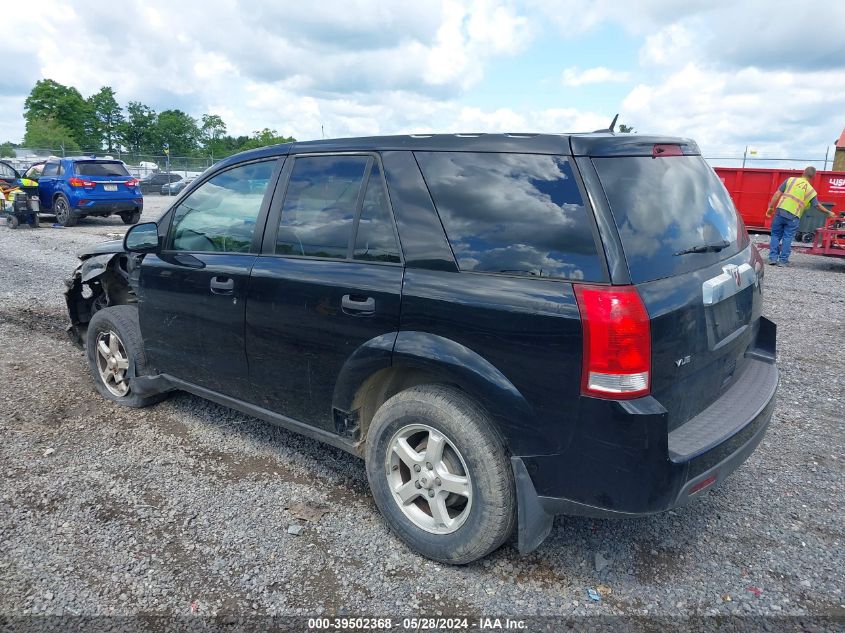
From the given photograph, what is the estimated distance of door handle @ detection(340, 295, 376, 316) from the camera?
108 inches

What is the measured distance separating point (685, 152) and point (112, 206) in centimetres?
1627

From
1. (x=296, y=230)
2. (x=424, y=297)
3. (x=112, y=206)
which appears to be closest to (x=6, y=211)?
(x=112, y=206)

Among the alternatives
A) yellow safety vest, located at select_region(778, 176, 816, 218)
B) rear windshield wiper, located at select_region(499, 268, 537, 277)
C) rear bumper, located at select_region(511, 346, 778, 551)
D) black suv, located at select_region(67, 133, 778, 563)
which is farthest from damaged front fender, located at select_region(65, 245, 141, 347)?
yellow safety vest, located at select_region(778, 176, 816, 218)

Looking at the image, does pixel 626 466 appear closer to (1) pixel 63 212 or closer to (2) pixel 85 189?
(2) pixel 85 189

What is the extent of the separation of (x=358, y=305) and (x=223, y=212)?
134cm

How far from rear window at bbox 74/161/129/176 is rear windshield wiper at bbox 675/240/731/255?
16.5 metres

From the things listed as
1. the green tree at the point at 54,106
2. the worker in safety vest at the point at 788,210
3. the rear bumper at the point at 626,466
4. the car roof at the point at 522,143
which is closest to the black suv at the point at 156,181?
the worker in safety vest at the point at 788,210

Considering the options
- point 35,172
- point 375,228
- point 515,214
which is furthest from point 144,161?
point 515,214

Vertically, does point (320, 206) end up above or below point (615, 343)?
A: above

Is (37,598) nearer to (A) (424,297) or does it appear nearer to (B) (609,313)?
(A) (424,297)

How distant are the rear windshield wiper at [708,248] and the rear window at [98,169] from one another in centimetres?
1655

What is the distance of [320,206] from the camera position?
313cm

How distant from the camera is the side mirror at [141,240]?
12.6 feet

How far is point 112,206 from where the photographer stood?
52.1 ft
